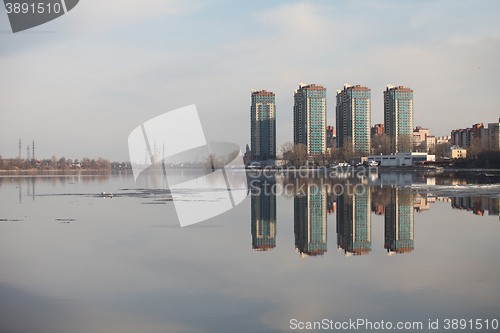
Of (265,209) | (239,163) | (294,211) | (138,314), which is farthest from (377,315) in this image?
(239,163)

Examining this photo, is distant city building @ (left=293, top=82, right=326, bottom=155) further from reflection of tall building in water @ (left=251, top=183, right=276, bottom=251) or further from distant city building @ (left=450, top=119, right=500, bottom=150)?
reflection of tall building in water @ (left=251, top=183, right=276, bottom=251)

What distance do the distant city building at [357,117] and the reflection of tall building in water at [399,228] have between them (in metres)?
95.6

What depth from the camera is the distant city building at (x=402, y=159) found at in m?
95.4

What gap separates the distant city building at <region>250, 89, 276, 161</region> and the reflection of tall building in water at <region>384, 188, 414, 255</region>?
342 ft

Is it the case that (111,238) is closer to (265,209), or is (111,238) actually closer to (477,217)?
(265,209)

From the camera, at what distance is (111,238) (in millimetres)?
9883

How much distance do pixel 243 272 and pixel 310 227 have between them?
446 centimetres

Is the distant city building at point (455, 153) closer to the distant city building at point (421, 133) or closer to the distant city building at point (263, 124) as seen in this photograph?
the distant city building at point (263, 124)

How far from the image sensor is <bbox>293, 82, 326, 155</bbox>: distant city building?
361 ft

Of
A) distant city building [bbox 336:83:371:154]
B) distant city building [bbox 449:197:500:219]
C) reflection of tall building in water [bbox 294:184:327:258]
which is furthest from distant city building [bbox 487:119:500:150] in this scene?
reflection of tall building in water [bbox 294:184:327:258]

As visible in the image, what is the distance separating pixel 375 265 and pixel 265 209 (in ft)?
26.8

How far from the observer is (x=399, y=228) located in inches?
423

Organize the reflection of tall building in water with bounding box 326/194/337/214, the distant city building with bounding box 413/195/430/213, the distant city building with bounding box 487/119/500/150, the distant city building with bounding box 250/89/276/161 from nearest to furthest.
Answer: the reflection of tall building in water with bounding box 326/194/337/214 < the distant city building with bounding box 413/195/430/213 < the distant city building with bounding box 487/119/500/150 < the distant city building with bounding box 250/89/276/161

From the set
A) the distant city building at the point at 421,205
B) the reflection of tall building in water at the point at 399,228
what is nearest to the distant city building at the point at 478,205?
the distant city building at the point at 421,205
